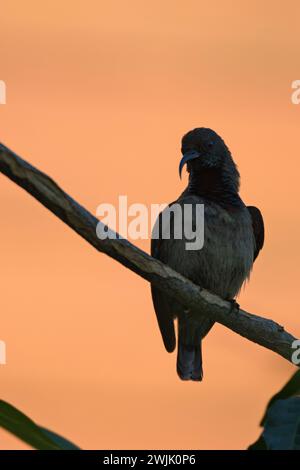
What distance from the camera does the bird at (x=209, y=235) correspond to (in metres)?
5.06

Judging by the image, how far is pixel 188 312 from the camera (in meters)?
5.43

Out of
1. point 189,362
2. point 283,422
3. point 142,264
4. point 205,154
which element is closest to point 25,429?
point 283,422

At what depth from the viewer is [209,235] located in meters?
5.04

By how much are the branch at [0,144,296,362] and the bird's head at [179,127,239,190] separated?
175 centimetres

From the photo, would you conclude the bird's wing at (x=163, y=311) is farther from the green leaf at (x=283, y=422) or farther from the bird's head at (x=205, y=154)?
the green leaf at (x=283, y=422)

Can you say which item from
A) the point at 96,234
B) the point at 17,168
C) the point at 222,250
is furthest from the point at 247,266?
the point at 17,168

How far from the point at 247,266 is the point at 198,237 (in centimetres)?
46

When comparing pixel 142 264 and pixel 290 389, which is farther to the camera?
pixel 142 264

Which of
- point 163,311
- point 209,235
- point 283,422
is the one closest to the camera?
point 283,422

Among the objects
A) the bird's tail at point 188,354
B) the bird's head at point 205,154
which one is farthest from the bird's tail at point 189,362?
the bird's head at point 205,154

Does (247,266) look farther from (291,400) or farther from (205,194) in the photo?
(291,400)

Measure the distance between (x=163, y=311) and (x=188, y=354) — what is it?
58cm

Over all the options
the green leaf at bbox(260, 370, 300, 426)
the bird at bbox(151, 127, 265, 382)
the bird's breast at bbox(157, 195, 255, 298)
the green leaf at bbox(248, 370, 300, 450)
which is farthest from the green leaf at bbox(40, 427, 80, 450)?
the bird's breast at bbox(157, 195, 255, 298)

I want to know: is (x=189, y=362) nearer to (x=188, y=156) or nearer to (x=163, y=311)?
(x=163, y=311)
